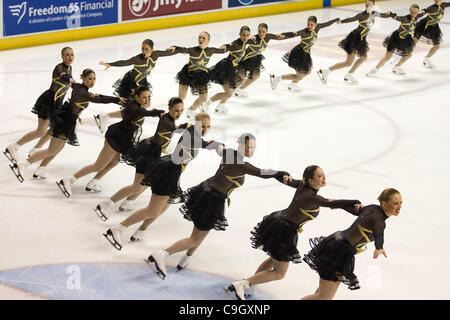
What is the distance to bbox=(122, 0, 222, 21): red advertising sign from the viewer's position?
1483 cm

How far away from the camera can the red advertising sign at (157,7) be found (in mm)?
14828

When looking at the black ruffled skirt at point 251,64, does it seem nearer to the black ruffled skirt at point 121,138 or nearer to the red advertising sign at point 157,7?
the black ruffled skirt at point 121,138

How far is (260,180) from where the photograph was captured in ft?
27.7

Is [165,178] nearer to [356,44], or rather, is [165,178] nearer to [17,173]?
[17,173]

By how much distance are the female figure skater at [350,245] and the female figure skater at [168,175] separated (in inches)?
58.8

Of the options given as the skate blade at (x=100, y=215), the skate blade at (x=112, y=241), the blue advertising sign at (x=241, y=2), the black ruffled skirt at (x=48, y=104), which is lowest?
the skate blade at (x=112, y=241)

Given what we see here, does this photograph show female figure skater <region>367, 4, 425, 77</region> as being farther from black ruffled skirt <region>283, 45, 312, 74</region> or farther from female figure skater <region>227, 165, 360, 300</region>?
female figure skater <region>227, 165, 360, 300</region>

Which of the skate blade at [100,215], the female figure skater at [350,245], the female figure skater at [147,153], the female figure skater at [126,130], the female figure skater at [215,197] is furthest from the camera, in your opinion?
the female figure skater at [126,130]

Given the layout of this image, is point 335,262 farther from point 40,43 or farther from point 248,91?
point 40,43

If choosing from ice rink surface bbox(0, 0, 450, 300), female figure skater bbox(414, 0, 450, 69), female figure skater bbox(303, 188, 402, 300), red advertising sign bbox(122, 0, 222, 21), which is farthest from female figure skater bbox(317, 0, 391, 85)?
female figure skater bbox(303, 188, 402, 300)

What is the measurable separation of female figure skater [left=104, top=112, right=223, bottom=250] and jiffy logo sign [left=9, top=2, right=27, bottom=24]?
298 inches

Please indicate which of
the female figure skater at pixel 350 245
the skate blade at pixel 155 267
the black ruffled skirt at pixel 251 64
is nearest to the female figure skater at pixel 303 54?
the black ruffled skirt at pixel 251 64

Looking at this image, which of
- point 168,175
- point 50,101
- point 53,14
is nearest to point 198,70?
point 50,101

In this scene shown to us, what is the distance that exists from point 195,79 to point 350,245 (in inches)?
204
